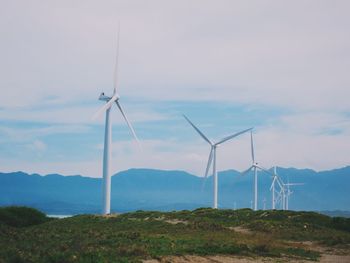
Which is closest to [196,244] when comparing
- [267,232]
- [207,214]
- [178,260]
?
[178,260]

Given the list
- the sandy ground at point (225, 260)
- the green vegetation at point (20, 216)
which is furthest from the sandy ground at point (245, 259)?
the green vegetation at point (20, 216)

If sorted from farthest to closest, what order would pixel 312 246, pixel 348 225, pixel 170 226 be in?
pixel 348 225 → pixel 170 226 → pixel 312 246

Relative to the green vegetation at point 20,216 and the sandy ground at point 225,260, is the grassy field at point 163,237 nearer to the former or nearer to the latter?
the green vegetation at point 20,216

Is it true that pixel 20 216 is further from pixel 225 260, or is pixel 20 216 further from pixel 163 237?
pixel 225 260

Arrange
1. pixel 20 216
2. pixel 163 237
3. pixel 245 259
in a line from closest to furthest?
pixel 245 259
pixel 163 237
pixel 20 216

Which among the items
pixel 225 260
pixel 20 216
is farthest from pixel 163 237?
pixel 20 216

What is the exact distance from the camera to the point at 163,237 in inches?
1731

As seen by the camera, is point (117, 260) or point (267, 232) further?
point (267, 232)

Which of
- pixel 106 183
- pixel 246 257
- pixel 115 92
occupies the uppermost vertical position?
pixel 115 92

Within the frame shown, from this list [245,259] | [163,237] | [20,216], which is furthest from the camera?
[20,216]

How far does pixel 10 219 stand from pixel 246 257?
4696 cm

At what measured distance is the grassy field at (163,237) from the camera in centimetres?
3284

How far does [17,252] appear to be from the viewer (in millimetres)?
31031

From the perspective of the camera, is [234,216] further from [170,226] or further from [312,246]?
[312,246]
